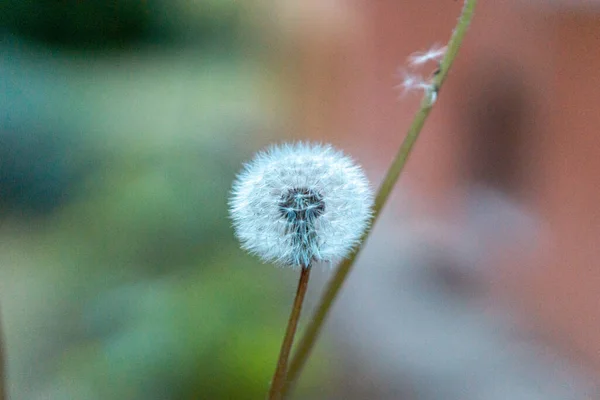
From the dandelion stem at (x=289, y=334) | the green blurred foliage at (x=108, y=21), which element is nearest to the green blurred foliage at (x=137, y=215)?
the green blurred foliage at (x=108, y=21)

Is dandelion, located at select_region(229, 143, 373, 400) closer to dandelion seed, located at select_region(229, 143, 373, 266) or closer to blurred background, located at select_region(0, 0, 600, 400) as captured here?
dandelion seed, located at select_region(229, 143, 373, 266)

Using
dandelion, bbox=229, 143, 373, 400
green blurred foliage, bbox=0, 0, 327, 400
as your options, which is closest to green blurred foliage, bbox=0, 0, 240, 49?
green blurred foliage, bbox=0, 0, 327, 400

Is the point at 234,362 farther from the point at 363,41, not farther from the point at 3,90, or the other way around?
the point at 363,41

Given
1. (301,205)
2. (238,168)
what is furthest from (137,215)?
→ (301,205)

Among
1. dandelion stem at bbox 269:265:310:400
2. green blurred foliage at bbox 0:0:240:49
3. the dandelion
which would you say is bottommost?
dandelion stem at bbox 269:265:310:400

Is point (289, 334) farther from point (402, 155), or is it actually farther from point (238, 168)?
point (238, 168)

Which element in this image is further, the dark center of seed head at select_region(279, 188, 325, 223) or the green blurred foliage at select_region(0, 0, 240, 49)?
the green blurred foliage at select_region(0, 0, 240, 49)

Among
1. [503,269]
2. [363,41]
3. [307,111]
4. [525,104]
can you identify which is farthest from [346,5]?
[503,269]
